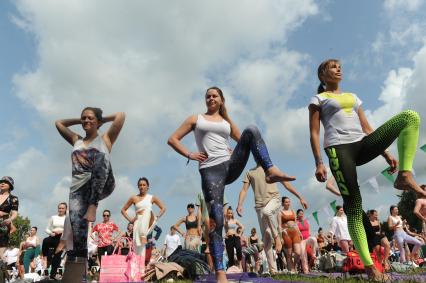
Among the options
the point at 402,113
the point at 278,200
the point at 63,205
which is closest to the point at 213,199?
the point at 402,113

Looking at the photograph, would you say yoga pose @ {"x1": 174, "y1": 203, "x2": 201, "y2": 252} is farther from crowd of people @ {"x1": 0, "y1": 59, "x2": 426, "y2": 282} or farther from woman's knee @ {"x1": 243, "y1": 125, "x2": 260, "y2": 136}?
woman's knee @ {"x1": 243, "y1": 125, "x2": 260, "y2": 136}

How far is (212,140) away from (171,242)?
10.3 m

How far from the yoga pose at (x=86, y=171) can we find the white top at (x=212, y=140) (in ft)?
3.31

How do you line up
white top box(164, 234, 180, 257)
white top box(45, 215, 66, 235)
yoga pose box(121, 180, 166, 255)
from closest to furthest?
yoga pose box(121, 180, 166, 255)
white top box(45, 215, 66, 235)
white top box(164, 234, 180, 257)

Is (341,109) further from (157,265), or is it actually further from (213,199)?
(157,265)

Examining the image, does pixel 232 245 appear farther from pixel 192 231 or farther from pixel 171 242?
pixel 171 242

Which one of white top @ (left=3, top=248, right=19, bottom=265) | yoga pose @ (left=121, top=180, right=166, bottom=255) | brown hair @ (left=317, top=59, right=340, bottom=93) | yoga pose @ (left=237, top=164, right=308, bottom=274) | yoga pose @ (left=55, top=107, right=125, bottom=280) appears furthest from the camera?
white top @ (left=3, top=248, right=19, bottom=265)

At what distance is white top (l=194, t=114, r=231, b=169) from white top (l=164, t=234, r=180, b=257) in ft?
33.2

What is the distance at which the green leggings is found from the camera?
171 inches

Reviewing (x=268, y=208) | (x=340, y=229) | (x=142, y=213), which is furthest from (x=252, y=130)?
(x=340, y=229)

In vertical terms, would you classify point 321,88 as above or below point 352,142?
above

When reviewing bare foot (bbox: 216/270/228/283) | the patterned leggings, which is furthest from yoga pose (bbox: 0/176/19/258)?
bare foot (bbox: 216/270/228/283)

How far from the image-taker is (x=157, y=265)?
6902 millimetres

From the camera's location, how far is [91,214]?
448 centimetres
